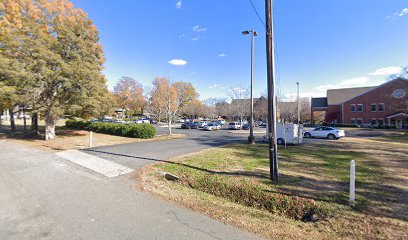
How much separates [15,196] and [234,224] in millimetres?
5736

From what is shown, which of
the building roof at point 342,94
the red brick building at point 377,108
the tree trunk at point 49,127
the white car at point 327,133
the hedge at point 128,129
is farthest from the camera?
the building roof at point 342,94

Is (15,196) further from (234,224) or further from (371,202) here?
(371,202)

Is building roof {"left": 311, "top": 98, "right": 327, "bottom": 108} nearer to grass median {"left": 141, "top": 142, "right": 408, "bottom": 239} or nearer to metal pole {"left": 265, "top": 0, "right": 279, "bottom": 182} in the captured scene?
grass median {"left": 141, "top": 142, "right": 408, "bottom": 239}

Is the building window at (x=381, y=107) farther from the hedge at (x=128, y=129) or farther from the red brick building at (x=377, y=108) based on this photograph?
the hedge at (x=128, y=129)

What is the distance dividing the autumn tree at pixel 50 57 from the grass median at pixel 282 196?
440 inches

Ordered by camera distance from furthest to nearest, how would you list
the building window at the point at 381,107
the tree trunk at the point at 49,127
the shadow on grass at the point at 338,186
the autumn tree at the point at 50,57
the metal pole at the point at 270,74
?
the building window at the point at 381,107
the tree trunk at the point at 49,127
the autumn tree at the point at 50,57
the metal pole at the point at 270,74
the shadow on grass at the point at 338,186

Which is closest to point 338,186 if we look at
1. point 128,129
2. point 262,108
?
point 128,129

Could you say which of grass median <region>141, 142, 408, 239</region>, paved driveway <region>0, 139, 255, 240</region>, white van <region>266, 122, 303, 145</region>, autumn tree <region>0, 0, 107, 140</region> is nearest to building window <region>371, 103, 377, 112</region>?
white van <region>266, 122, 303, 145</region>

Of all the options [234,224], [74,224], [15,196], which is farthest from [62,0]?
[234,224]

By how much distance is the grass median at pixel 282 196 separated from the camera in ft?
12.6

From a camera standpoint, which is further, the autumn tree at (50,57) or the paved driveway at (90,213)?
the autumn tree at (50,57)

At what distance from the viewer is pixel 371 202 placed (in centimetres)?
488

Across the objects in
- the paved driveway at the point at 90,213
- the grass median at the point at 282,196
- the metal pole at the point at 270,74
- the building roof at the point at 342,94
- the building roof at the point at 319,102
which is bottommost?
the grass median at the point at 282,196

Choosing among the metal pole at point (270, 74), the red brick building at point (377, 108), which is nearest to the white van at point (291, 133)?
the metal pole at point (270, 74)
